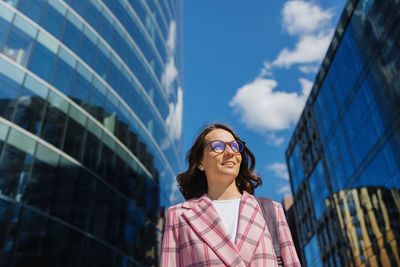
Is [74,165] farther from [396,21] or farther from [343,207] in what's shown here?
[343,207]

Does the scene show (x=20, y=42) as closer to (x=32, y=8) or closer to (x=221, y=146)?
(x=32, y=8)

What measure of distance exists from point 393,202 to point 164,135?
1722cm

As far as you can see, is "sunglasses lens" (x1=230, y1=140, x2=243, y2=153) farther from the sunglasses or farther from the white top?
the white top

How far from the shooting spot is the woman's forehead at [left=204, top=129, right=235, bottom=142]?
2947 mm

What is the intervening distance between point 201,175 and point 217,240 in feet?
2.87

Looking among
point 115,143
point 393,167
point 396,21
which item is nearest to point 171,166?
point 115,143

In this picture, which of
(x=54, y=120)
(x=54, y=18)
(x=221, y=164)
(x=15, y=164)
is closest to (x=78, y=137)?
(x=54, y=120)

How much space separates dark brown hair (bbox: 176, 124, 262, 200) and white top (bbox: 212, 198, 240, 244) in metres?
0.31

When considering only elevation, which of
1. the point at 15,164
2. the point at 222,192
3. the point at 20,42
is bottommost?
the point at 222,192

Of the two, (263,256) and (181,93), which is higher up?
(181,93)

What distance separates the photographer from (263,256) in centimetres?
235

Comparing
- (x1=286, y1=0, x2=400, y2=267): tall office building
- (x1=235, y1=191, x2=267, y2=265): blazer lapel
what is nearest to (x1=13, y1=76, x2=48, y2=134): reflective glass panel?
(x1=235, y1=191, x2=267, y2=265): blazer lapel

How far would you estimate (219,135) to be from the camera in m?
2.97

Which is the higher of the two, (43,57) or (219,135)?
(43,57)
